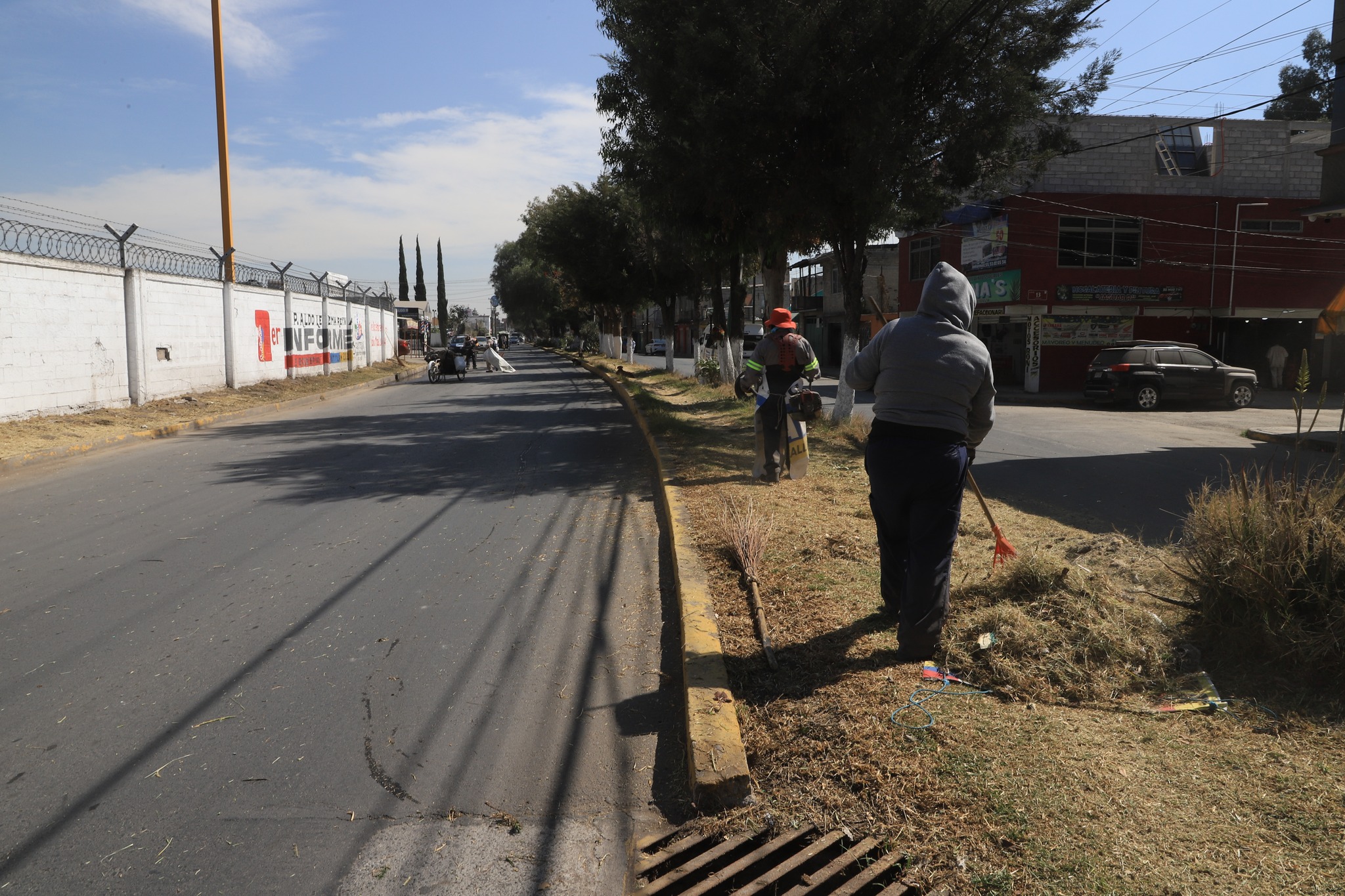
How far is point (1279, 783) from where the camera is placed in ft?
9.58

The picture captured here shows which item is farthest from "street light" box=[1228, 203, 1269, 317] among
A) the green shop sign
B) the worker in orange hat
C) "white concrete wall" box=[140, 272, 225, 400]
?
"white concrete wall" box=[140, 272, 225, 400]

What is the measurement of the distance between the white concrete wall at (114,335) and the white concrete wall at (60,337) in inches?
0.6

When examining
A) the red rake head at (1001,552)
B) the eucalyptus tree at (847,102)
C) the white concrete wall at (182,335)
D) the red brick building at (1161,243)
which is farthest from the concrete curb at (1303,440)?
the white concrete wall at (182,335)

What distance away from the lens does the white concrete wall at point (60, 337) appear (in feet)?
43.5

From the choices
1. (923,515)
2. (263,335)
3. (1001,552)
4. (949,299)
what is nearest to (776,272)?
(1001,552)

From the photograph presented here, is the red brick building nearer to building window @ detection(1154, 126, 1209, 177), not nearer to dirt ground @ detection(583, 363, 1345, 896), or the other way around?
building window @ detection(1154, 126, 1209, 177)

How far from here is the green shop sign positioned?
1081 inches

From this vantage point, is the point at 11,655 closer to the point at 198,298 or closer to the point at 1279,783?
the point at 1279,783

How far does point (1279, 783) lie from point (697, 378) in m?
21.2

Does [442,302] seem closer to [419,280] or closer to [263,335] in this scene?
[419,280]

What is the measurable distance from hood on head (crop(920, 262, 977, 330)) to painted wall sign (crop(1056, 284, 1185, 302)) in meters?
25.6

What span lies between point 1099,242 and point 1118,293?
1642mm

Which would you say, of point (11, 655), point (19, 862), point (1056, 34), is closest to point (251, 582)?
point (11, 655)

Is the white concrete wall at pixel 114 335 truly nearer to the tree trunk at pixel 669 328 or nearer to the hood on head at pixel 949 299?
the tree trunk at pixel 669 328
